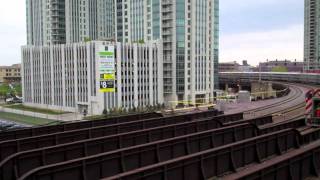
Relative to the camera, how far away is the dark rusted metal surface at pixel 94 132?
17006mm

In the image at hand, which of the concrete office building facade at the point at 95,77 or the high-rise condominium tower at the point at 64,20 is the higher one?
the high-rise condominium tower at the point at 64,20

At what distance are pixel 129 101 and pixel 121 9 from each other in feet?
101

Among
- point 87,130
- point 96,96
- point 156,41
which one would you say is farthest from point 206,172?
point 156,41

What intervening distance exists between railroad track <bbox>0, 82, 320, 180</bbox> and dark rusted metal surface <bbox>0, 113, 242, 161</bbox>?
0.14 ft

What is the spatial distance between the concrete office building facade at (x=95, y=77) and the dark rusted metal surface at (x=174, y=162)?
66.2 meters

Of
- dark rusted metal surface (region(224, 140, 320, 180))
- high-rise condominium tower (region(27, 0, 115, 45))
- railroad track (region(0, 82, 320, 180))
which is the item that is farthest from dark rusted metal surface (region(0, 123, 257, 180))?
high-rise condominium tower (region(27, 0, 115, 45))

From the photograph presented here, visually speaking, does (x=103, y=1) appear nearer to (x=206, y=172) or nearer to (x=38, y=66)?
(x=38, y=66)

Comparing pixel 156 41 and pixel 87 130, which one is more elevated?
pixel 156 41

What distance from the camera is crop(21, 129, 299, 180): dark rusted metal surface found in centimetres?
1191

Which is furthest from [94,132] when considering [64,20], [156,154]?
[64,20]

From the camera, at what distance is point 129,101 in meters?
86.1

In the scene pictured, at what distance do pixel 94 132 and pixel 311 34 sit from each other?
578 ft

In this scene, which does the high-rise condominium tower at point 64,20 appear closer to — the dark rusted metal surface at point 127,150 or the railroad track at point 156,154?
the railroad track at point 156,154

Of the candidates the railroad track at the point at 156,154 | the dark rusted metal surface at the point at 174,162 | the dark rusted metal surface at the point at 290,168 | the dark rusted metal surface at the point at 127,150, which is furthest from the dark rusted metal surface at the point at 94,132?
the dark rusted metal surface at the point at 290,168
